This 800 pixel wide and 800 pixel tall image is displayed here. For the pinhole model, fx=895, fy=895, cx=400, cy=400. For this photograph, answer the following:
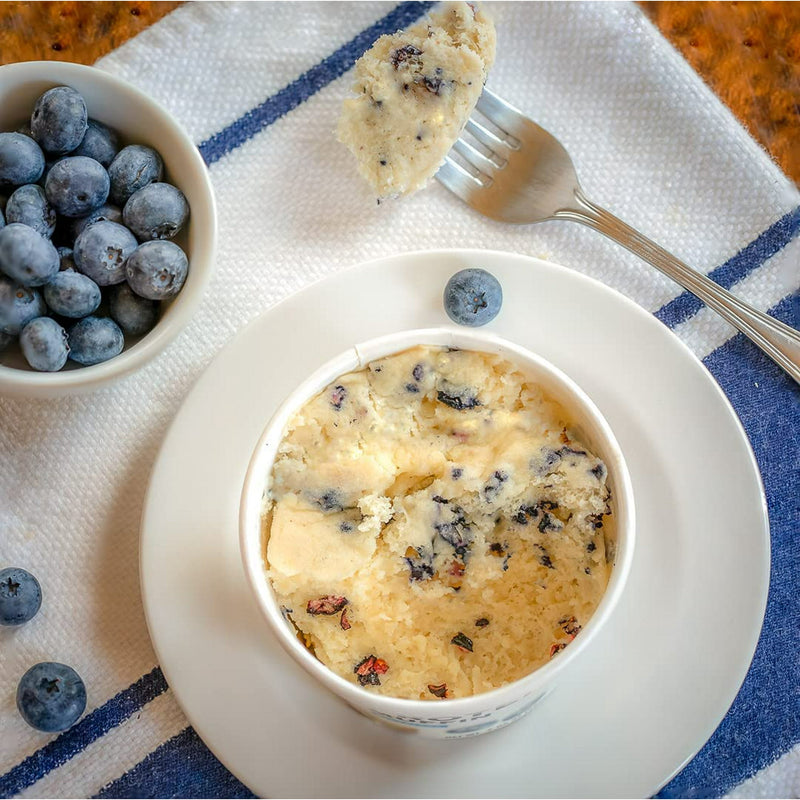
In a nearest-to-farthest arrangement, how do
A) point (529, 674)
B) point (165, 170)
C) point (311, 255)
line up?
1. point (529, 674)
2. point (165, 170)
3. point (311, 255)

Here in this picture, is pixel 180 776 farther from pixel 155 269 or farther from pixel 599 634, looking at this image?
pixel 155 269

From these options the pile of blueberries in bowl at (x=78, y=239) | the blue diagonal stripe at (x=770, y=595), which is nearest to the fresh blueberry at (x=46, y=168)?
the pile of blueberries in bowl at (x=78, y=239)

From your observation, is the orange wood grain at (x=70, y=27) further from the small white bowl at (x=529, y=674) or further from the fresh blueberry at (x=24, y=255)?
the small white bowl at (x=529, y=674)

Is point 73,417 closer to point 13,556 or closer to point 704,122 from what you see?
point 13,556

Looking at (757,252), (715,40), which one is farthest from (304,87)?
(757,252)

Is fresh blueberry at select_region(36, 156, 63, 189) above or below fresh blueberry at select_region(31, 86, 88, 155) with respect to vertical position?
below

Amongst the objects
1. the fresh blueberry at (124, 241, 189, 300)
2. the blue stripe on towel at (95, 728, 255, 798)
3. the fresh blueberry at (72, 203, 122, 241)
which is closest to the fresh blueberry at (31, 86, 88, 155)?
the fresh blueberry at (72, 203, 122, 241)

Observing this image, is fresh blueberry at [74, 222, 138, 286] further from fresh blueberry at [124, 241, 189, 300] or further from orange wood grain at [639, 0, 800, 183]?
orange wood grain at [639, 0, 800, 183]
